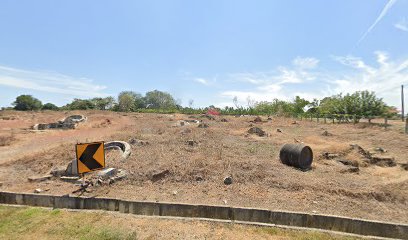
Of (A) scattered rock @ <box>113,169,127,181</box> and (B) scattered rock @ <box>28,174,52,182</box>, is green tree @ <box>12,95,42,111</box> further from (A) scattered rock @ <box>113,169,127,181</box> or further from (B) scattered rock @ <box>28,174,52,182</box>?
(A) scattered rock @ <box>113,169,127,181</box>

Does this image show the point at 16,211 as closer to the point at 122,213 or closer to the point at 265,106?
the point at 122,213

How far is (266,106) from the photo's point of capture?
68812mm

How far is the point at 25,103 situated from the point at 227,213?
7384 centimetres

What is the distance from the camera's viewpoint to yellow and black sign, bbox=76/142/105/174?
7277 millimetres

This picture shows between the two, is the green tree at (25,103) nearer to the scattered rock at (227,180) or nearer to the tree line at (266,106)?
the tree line at (266,106)

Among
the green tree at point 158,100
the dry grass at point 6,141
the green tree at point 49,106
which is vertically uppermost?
the green tree at point 158,100

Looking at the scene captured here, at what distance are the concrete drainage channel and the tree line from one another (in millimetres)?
29535

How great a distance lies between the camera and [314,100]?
5897 cm

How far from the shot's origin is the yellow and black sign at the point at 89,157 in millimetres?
7277

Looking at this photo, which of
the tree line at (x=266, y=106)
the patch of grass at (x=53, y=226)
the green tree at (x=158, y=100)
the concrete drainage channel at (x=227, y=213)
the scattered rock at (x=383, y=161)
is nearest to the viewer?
the patch of grass at (x=53, y=226)

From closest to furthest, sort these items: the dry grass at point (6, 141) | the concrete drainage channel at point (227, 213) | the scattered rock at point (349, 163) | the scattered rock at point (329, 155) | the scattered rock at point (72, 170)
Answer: the concrete drainage channel at point (227, 213) < the scattered rock at point (72, 170) < the scattered rock at point (349, 163) < the scattered rock at point (329, 155) < the dry grass at point (6, 141)

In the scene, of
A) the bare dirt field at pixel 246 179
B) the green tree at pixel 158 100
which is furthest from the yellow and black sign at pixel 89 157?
the green tree at pixel 158 100

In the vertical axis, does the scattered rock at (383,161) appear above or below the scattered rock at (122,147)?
below

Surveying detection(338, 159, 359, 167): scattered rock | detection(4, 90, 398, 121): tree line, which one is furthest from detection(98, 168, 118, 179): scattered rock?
detection(4, 90, 398, 121): tree line
